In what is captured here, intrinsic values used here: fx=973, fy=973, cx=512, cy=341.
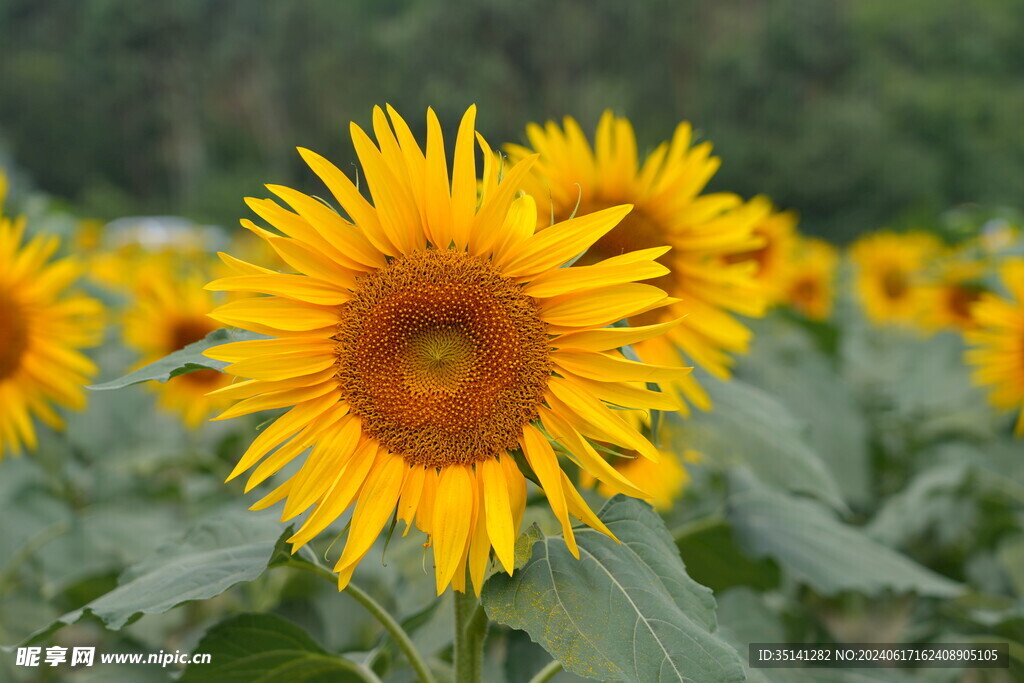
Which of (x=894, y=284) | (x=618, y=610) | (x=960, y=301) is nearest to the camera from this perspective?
(x=618, y=610)

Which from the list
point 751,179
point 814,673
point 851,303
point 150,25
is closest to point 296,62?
point 150,25

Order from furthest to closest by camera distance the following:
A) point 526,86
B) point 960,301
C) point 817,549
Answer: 1. point 526,86
2. point 960,301
3. point 817,549

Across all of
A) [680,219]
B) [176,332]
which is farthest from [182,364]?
[176,332]

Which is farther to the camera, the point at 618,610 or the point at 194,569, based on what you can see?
the point at 194,569

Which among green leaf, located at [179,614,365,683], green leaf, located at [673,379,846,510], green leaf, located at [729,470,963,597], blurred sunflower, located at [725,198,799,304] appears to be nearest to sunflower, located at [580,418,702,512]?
green leaf, located at [673,379,846,510]

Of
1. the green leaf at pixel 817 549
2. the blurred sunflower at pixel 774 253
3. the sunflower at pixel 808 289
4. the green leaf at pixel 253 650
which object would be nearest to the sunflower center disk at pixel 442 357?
the green leaf at pixel 253 650

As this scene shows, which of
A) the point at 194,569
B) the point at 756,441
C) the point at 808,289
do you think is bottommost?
the point at 808,289

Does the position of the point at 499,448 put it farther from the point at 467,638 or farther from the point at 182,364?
the point at 182,364
